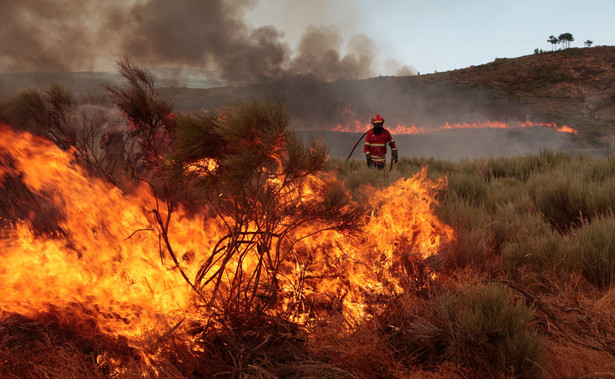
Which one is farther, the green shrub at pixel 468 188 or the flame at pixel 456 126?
the flame at pixel 456 126

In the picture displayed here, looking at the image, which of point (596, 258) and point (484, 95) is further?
point (484, 95)

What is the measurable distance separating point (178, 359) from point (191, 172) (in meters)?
1.17

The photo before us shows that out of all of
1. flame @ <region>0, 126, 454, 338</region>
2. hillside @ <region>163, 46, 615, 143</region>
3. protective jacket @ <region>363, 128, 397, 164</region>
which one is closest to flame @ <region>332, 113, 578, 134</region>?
hillside @ <region>163, 46, 615, 143</region>

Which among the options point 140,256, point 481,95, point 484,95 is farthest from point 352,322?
point 481,95

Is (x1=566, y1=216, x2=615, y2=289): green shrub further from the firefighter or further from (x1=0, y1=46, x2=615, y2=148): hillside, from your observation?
(x1=0, y1=46, x2=615, y2=148): hillside

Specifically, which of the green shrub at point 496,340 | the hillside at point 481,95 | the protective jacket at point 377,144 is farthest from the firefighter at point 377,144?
the hillside at point 481,95

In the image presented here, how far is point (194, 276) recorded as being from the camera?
2896 millimetres

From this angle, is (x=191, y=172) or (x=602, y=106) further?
(x=602, y=106)

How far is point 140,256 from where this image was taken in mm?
2805

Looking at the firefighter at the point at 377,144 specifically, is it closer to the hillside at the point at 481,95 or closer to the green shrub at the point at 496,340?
the green shrub at the point at 496,340

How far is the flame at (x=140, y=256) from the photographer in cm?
263

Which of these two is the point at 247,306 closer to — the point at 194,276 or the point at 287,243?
the point at 194,276

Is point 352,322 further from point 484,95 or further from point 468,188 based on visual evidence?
point 484,95

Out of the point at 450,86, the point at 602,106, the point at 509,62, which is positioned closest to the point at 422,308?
the point at 602,106
